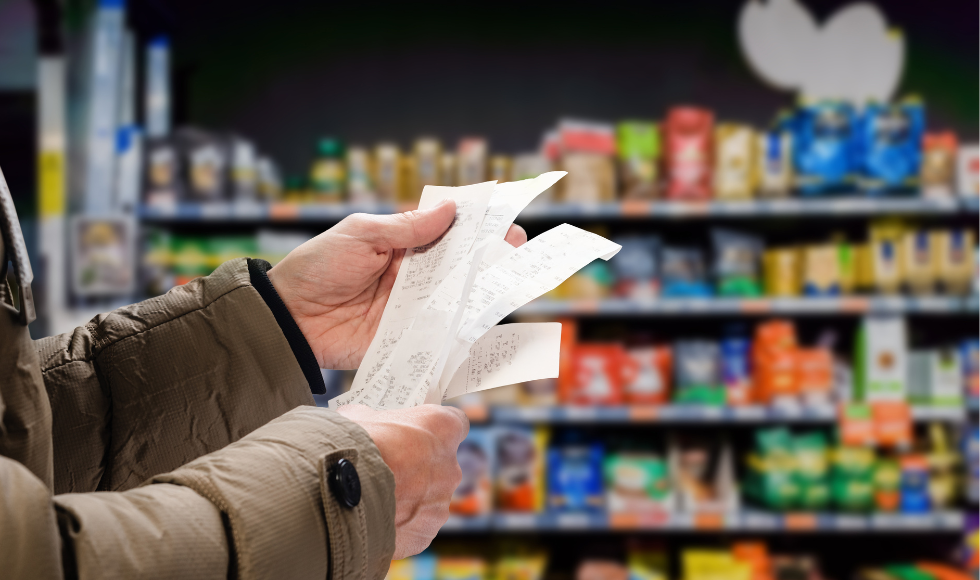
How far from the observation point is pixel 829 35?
112 inches

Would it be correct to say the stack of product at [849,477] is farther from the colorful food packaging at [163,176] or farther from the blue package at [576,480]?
the colorful food packaging at [163,176]

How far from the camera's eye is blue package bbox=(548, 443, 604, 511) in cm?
241

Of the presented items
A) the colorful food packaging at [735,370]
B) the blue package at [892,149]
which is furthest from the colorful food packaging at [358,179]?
the blue package at [892,149]

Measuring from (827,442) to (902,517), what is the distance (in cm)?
35

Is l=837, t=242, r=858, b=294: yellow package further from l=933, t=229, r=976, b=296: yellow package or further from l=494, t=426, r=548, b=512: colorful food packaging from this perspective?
l=494, t=426, r=548, b=512: colorful food packaging

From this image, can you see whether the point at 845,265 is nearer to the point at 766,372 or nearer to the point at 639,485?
the point at 766,372

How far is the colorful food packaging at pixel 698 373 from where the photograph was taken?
2.44 m

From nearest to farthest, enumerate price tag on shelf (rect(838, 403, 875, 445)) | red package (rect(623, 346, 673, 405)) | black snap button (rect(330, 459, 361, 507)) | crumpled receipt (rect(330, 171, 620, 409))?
black snap button (rect(330, 459, 361, 507)) < crumpled receipt (rect(330, 171, 620, 409)) < price tag on shelf (rect(838, 403, 875, 445)) < red package (rect(623, 346, 673, 405))

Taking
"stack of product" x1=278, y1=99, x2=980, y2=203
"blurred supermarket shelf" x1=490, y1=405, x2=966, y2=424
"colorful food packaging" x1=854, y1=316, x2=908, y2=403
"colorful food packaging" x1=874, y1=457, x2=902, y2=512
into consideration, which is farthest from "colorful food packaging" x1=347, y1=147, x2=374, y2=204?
"colorful food packaging" x1=874, y1=457, x2=902, y2=512

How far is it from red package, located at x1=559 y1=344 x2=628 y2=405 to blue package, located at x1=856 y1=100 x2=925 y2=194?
3.68 ft

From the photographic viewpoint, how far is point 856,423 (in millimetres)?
2348

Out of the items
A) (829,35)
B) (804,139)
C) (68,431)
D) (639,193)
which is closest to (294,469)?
(68,431)

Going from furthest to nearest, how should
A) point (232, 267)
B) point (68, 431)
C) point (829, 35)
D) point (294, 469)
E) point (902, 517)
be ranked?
1. point (829, 35)
2. point (902, 517)
3. point (232, 267)
4. point (68, 431)
5. point (294, 469)

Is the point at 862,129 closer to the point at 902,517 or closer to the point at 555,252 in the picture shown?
the point at 902,517
